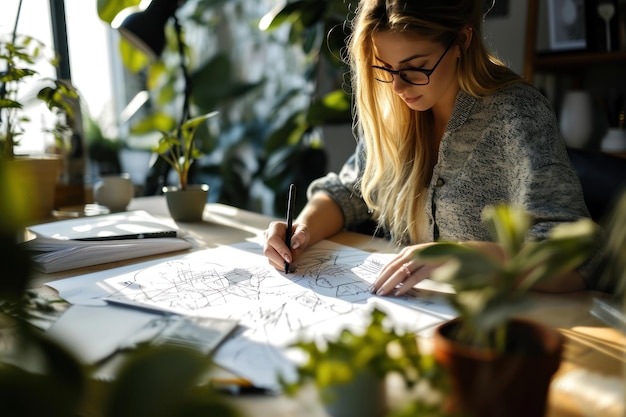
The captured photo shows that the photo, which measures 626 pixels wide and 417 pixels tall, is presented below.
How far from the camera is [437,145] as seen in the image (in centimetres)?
131

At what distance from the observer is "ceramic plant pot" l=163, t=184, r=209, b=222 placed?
1.36 m

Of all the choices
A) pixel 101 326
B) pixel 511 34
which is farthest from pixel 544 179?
pixel 511 34

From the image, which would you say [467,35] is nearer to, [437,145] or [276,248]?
[437,145]

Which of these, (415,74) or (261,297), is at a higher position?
(415,74)

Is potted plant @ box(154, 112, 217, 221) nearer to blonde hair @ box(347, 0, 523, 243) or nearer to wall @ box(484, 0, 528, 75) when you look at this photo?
blonde hair @ box(347, 0, 523, 243)

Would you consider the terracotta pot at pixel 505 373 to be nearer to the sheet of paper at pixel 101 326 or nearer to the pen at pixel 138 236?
the sheet of paper at pixel 101 326

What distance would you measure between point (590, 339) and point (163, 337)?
0.50 meters

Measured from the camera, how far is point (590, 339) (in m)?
0.67

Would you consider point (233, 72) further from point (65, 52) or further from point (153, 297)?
point (153, 297)

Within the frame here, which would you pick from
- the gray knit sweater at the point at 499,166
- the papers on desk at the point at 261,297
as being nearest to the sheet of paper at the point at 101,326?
the papers on desk at the point at 261,297

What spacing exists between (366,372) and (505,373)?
3.9 inches

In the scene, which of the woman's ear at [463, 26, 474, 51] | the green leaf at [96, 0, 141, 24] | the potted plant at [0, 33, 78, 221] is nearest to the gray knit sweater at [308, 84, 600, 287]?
the woman's ear at [463, 26, 474, 51]

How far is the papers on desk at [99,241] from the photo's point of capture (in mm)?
1004

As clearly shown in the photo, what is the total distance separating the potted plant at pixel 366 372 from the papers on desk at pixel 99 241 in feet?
2.15
